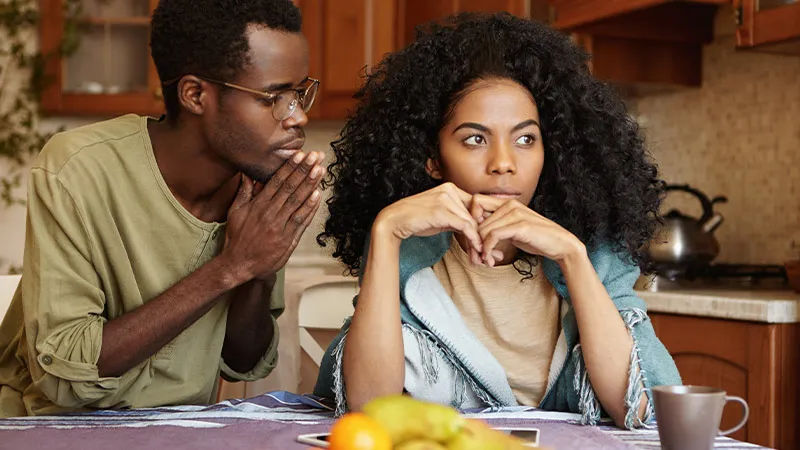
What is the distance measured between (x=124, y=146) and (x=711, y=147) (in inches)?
83.2

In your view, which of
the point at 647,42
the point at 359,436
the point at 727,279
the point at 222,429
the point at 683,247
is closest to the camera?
the point at 359,436

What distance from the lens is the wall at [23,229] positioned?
4.14 meters

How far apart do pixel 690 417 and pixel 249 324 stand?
35.1 inches

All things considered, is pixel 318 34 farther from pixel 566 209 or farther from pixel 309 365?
pixel 566 209

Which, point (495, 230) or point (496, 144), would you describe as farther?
point (496, 144)

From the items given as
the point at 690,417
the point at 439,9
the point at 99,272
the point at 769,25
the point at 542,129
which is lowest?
the point at 690,417

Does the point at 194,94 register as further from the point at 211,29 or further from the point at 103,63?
the point at 103,63

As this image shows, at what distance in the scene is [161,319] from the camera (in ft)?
4.73

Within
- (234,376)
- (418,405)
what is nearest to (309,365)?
(234,376)

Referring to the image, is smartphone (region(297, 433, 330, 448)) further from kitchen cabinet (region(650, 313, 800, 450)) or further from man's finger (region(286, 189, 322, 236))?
kitchen cabinet (region(650, 313, 800, 450))

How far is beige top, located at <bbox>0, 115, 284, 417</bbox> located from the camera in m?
1.40

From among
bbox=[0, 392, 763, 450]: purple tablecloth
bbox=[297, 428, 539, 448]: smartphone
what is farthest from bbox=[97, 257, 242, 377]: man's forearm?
bbox=[297, 428, 539, 448]: smartphone

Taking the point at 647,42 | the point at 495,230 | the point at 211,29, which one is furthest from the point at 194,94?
the point at 647,42

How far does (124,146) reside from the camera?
157 centimetres
